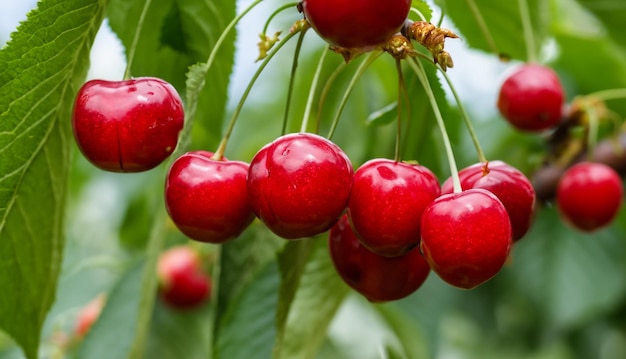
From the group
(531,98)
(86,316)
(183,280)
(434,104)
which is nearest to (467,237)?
(434,104)

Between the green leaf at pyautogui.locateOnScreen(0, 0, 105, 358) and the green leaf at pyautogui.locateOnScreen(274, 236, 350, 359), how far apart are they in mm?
431

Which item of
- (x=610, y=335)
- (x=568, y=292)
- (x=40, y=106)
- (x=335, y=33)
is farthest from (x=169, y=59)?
(x=610, y=335)

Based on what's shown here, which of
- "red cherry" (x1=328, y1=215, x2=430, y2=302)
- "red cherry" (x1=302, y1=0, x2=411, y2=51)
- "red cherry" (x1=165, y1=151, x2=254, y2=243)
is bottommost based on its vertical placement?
"red cherry" (x1=328, y1=215, x2=430, y2=302)

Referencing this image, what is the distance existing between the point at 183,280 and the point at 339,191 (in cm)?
170

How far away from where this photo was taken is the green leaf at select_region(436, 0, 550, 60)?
5.81 feet

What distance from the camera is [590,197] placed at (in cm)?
193

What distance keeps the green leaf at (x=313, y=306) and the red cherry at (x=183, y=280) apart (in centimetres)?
114

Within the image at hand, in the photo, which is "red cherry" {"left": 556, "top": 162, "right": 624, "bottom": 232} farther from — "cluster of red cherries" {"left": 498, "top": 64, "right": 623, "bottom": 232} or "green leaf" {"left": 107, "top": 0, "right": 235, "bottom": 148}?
"green leaf" {"left": 107, "top": 0, "right": 235, "bottom": 148}

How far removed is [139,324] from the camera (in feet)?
5.44

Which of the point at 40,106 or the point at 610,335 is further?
the point at 610,335

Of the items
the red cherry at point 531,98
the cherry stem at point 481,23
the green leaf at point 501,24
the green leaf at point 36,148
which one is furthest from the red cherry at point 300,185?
the red cherry at point 531,98

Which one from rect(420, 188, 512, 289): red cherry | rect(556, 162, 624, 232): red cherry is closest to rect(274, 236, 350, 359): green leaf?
rect(420, 188, 512, 289): red cherry

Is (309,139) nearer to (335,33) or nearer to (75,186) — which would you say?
(335,33)

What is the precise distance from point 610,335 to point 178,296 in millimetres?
1483
